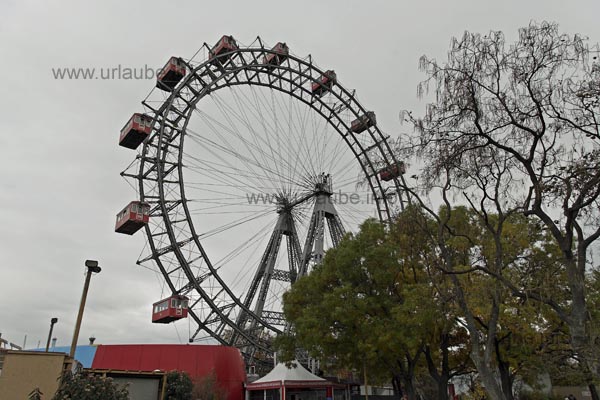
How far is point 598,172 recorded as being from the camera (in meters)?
8.29

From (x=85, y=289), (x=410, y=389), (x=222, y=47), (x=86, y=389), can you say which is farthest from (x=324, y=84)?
(x=86, y=389)

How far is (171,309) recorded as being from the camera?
23.8m

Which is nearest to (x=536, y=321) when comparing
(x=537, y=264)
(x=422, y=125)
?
(x=537, y=264)

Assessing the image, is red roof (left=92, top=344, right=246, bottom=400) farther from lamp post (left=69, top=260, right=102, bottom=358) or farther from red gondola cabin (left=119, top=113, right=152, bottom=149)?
lamp post (left=69, top=260, right=102, bottom=358)

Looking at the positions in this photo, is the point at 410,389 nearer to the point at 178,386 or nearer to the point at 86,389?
the point at 178,386

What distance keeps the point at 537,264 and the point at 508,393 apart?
314 inches

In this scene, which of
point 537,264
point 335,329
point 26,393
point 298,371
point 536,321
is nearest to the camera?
point 26,393

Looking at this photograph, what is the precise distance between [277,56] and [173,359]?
19.2 metres

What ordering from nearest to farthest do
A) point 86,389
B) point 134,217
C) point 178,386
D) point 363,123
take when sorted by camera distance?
1. point 86,389
2. point 178,386
3. point 134,217
4. point 363,123

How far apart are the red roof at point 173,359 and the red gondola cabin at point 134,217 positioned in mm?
5971

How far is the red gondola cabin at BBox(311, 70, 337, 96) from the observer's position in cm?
3222

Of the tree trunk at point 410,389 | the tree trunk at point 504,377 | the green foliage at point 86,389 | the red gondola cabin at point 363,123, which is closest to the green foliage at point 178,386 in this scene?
the tree trunk at point 410,389

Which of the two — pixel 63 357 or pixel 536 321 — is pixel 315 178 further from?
pixel 63 357

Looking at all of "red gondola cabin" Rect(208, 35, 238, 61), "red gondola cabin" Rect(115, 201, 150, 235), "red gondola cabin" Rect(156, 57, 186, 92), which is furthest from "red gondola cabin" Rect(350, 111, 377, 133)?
"red gondola cabin" Rect(115, 201, 150, 235)
